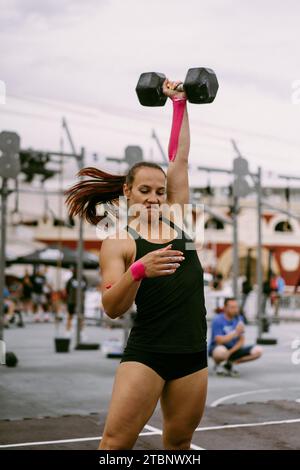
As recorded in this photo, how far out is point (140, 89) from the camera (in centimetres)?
323

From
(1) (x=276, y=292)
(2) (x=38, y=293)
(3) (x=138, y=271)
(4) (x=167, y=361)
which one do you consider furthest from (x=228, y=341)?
(1) (x=276, y=292)

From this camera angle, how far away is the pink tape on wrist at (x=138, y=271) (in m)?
2.60

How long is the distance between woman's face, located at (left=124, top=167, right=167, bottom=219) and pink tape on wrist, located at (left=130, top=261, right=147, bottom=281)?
38 cm

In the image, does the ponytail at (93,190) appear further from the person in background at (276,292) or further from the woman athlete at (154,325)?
the person in background at (276,292)

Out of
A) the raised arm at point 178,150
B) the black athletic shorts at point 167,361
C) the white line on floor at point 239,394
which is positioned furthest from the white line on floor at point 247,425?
the raised arm at point 178,150

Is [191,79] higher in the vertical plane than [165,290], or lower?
higher

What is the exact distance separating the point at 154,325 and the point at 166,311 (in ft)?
0.26

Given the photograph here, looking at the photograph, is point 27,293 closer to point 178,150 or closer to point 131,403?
point 178,150

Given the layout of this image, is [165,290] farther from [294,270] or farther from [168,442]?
[294,270]

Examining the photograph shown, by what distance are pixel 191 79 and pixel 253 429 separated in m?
3.63

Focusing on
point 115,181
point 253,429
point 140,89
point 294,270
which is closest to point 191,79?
point 140,89

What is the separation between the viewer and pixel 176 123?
3232 millimetres

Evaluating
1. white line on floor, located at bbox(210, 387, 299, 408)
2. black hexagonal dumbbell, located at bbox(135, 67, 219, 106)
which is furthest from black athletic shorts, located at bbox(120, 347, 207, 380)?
white line on floor, located at bbox(210, 387, 299, 408)

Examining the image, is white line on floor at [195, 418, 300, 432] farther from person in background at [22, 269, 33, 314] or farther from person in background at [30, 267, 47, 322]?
person in background at [30, 267, 47, 322]
